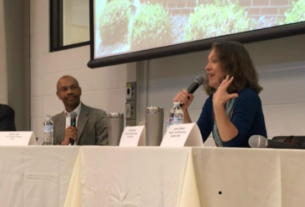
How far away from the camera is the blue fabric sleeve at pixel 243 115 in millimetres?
1530

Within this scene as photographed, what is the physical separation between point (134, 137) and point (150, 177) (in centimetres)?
22

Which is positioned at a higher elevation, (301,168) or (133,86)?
(133,86)

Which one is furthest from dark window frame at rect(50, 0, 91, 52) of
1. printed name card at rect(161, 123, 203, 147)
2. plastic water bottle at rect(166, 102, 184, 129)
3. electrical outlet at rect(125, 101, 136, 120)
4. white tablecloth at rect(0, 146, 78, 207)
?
printed name card at rect(161, 123, 203, 147)

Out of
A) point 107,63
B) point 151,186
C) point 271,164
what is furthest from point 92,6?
point 271,164

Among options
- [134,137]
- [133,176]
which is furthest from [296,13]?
[133,176]

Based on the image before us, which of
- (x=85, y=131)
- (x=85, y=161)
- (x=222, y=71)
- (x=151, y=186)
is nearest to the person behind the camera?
(x=151, y=186)

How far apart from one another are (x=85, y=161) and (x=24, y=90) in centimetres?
300

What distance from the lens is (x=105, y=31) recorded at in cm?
319

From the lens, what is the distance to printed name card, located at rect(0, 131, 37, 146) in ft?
4.94

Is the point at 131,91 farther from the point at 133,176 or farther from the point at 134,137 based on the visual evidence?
the point at 133,176

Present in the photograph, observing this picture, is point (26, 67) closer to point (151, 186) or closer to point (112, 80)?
point (112, 80)

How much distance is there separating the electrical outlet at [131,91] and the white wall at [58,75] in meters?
0.06

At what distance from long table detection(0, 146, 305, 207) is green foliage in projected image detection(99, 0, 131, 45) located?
5.81ft

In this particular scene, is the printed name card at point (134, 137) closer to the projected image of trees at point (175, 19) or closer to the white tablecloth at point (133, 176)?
the white tablecloth at point (133, 176)
